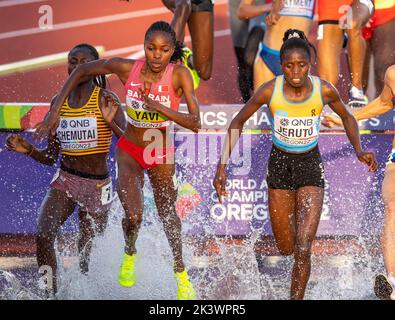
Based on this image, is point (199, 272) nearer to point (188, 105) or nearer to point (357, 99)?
point (188, 105)

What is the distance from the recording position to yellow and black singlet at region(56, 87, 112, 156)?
8.79 meters

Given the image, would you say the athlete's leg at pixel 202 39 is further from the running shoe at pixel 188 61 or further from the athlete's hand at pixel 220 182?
the athlete's hand at pixel 220 182

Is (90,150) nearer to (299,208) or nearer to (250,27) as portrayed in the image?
(299,208)

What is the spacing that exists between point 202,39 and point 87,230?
8.26 ft

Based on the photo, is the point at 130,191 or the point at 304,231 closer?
the point at 304,231

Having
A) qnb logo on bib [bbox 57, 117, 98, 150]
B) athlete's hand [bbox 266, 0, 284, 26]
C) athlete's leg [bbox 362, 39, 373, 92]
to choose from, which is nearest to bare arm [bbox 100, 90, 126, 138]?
qnb logo on bib [bbox 57, 117, 98, 150]

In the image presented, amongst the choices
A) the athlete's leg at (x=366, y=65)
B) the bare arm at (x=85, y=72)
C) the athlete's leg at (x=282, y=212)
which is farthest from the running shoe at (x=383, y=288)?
the athlete's leg at (x=366, y=65)

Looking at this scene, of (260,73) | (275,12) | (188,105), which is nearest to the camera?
(188,105)

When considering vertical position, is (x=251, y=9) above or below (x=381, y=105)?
above

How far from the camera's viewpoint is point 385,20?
10.5 meters

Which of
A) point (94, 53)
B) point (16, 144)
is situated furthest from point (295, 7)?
point (16, 144)

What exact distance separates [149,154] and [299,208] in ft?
4.02

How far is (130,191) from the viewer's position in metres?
8.50

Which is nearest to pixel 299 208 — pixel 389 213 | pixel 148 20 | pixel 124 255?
pixel 389 213
